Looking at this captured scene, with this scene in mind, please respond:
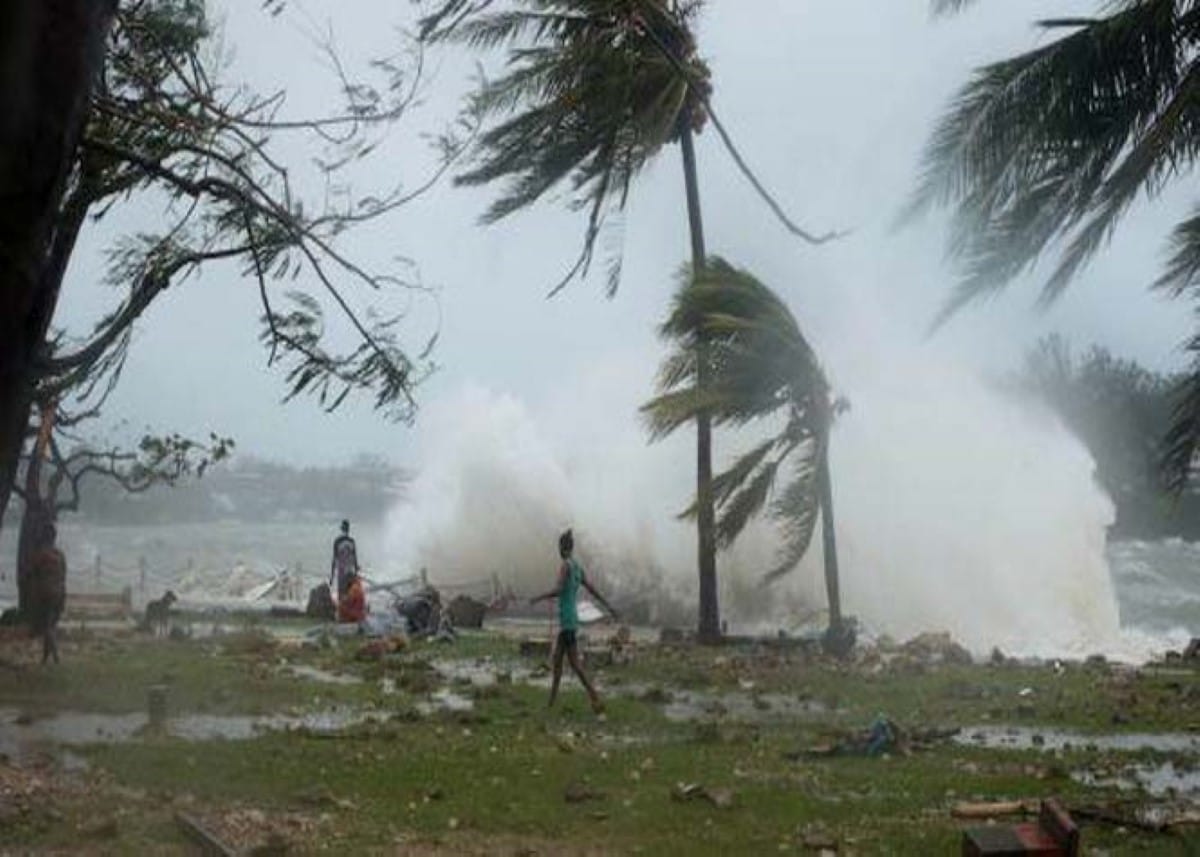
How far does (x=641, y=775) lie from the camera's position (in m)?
9.41

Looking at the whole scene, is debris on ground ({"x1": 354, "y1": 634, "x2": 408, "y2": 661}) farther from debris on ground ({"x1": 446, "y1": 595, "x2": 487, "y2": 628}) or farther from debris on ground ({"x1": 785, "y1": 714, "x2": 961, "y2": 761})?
debris on ground ({"x1": 785, "y1": 714, "x2": 961, "y2": 761})

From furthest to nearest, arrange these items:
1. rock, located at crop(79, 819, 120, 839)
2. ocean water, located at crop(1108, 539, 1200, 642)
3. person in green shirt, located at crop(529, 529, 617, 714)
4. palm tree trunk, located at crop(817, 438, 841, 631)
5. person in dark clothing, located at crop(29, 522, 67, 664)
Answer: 1. ocean water, located at crop(1108, 539, 1200, 642)
2. palm tree trunk, located at crop(817, 438, 841, 631)
3. person in dark clothing, located at crop(29, 522, 67, 664)
4. person in green shirt, located at crop(529, 529, 617, 714)
5. rock, located at crop(79, 819, 120, 839)

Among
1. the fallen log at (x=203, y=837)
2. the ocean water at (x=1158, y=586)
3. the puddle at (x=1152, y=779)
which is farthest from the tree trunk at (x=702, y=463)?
the ocean water at (x=1158, y=586)

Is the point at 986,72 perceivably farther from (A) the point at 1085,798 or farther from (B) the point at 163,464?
(B) the point at 163,464

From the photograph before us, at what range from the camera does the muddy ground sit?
7.63 meters

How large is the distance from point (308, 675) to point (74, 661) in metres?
2.56

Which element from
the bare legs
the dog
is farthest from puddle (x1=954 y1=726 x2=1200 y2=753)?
the dog

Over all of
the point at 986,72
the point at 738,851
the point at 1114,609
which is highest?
the point at 986,72

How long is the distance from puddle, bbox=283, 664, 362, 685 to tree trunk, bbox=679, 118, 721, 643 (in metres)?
5.74

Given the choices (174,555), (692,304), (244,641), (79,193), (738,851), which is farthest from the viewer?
(174,555)

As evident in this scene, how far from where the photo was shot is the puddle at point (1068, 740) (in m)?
11.0

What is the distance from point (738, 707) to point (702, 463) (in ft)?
22.9

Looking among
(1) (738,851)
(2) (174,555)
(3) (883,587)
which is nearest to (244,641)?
(1) (738,851)

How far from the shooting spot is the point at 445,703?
13.1m
